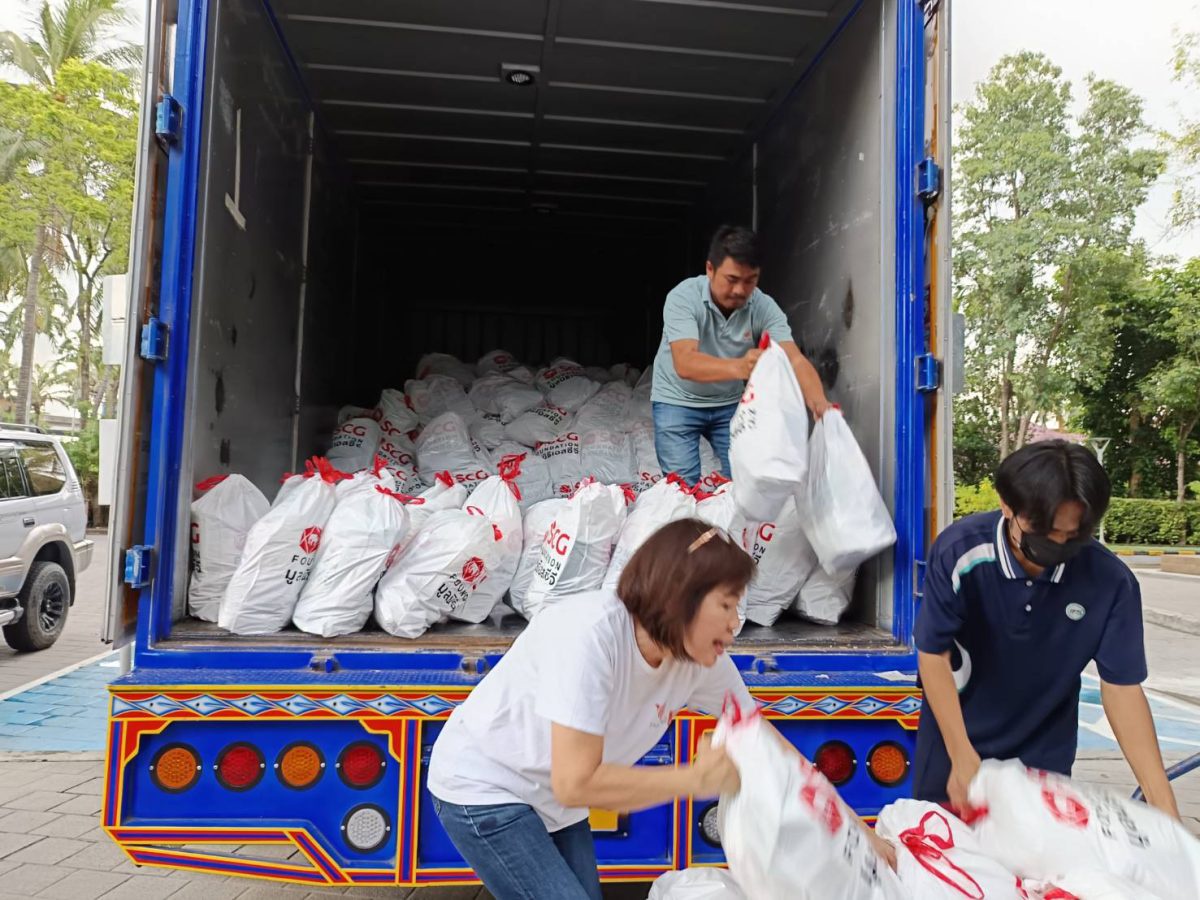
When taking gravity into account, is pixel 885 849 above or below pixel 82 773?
above

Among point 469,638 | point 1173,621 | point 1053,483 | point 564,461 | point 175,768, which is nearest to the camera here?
point 1053,483

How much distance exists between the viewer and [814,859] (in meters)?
1.37

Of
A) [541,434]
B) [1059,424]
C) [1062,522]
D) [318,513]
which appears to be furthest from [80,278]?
[1059,424]

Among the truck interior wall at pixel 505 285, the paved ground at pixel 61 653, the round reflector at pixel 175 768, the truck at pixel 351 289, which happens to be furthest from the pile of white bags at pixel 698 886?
the truck interior wall at pixel 505 285

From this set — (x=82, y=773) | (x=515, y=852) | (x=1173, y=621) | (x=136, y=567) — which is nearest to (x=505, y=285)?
(x=82, y=773)

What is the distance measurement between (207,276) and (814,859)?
2.48m

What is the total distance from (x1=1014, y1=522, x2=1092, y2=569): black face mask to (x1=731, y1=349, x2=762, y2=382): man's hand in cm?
128

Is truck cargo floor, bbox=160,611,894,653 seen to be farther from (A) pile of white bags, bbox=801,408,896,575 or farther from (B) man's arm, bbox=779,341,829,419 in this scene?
(B) man's arm, bbox=779,341,829,419

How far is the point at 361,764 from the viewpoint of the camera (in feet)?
7.56

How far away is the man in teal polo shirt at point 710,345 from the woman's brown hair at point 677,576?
62.3 inches

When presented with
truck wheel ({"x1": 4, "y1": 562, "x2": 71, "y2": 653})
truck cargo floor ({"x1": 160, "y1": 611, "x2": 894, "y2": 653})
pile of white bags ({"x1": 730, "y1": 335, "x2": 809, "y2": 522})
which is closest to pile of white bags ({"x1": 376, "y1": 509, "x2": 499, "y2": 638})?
truck cargo floor ({"x1": 160, "y1": 611, "x2": 894, "y2": 653})

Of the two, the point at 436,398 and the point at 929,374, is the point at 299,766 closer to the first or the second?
the point at 929,374

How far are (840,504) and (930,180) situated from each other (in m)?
0.98

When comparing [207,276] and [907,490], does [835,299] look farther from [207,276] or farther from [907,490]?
[207,276]
